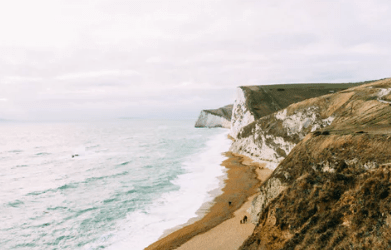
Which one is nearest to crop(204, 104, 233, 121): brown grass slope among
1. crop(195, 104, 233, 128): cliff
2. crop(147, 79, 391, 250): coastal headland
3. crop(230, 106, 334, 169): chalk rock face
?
crop(195, 104, 233, 128): cliff

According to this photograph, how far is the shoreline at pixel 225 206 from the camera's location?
14.4 metres

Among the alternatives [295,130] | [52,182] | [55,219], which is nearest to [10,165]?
[52,182]

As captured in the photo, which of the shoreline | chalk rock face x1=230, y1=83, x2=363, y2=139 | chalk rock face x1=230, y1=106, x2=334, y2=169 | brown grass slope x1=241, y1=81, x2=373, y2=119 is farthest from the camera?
brown grass slope x1=241, y1=81, x2=373, y2=119

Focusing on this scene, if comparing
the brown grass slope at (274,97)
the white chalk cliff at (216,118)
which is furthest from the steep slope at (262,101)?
the white chalk cliff at (216,118)

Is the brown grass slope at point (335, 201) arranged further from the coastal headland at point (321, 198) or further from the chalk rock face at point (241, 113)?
the chalk rock face at point (241, 113)

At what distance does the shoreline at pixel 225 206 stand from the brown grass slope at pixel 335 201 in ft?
22.2

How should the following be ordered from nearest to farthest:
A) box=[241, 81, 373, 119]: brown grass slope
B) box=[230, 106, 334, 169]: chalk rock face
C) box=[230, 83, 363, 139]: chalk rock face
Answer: box=[230, 106, 334, 169]: chalk rock face
box=[230, 83, 363, 139]: chalk rock face
box=[241, 81, 373, 119]: brown grass slope

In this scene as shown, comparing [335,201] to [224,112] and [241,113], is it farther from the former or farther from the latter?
[224,112]

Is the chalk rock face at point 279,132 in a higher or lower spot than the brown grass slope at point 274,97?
lower

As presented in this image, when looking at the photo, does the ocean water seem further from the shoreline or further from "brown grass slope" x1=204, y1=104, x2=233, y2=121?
"brown grass slope" x1=204, y1=104, x2=233, y2=121

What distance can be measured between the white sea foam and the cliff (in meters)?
96.9

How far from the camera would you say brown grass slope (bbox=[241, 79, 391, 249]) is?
6500mm

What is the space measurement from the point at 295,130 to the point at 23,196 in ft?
116

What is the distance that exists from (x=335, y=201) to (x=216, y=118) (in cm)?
12407
